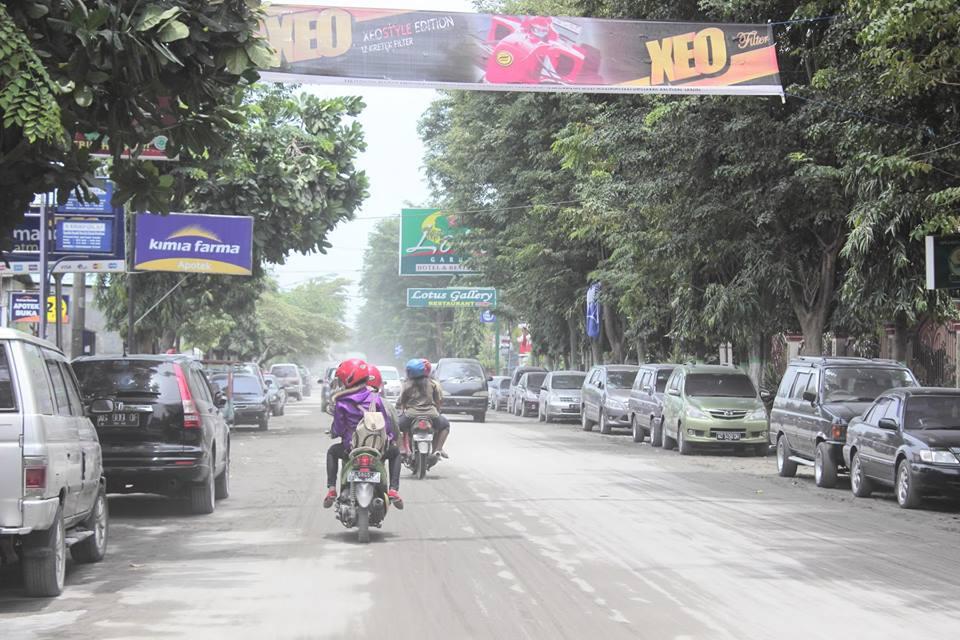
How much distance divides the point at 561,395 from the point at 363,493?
2861 centimetres

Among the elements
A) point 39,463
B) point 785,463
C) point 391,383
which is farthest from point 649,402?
point 391,383

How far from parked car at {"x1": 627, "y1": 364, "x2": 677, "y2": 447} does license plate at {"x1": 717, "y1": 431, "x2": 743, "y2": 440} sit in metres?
2.71

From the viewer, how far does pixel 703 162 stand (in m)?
25.0

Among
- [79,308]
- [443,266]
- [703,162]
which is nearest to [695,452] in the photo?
[703,162]

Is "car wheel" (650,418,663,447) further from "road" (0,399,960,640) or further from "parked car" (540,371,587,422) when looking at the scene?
"parked car" (540,371,587,422)

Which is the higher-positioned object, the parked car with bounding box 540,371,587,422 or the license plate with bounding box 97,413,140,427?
the license plate with bounding box 97,413,140,427

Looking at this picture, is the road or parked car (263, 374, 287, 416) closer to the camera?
the road

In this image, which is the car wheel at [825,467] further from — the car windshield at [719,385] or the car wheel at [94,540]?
the car wheel at [94,540]

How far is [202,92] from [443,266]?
154ft

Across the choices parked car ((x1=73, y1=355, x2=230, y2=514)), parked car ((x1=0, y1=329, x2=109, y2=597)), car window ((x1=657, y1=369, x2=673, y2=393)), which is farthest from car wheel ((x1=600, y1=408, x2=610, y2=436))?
parked car ((x1=0, y1=329, x2=109, y2=597))

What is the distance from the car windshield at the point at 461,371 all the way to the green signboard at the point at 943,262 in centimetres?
2428

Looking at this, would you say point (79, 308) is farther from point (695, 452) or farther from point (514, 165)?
point (514, 165)

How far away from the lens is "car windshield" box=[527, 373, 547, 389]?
4775cm

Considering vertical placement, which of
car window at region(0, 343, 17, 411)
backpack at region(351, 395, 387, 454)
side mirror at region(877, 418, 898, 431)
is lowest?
side mirror at region(877, 418, 898, 431)
